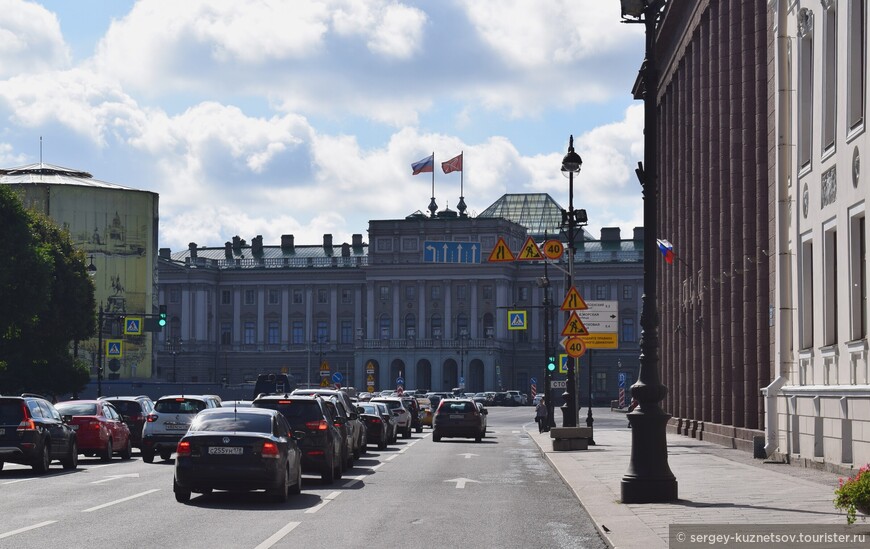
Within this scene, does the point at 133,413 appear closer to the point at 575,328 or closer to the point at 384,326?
the point at 575,328

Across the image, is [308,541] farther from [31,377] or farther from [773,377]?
[31,377]

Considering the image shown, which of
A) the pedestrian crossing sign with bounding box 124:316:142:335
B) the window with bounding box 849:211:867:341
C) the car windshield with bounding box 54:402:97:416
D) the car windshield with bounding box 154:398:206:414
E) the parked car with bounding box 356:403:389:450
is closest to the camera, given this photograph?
the window with bounding box 849:211:867:341

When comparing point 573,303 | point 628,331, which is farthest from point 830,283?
point 628,331

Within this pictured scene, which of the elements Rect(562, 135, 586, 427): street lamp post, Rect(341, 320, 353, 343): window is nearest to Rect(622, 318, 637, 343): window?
Rect(341, 320, 353, 343): window

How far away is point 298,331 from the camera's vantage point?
174250 millimetres

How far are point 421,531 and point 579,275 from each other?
147 metres

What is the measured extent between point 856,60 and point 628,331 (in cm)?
13753

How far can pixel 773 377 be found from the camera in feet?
119

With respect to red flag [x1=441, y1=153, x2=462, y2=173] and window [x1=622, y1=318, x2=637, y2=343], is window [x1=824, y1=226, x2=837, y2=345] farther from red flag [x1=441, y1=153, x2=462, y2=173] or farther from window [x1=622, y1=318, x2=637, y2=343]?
window [x1=622, y1=318, x2=637, y2=343]

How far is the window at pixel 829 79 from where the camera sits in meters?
30.0

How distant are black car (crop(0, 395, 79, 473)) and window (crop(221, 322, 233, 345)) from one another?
468ft

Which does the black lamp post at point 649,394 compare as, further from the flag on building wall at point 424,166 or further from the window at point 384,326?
the window at point 384,326

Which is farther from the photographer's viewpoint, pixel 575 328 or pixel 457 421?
pixel 457 421

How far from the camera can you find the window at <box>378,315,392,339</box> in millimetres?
168750
